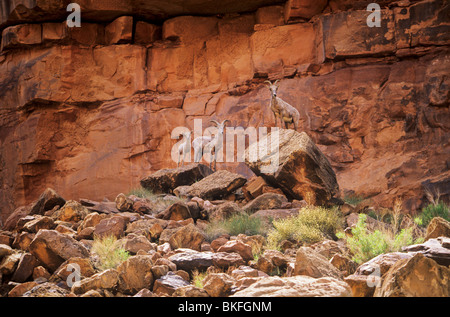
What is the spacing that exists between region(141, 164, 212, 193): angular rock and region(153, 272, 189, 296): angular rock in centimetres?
716

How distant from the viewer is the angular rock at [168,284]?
Result: 4.96m

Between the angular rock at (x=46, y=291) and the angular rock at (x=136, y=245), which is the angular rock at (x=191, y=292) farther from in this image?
the angular rock at (x=136, y=245)

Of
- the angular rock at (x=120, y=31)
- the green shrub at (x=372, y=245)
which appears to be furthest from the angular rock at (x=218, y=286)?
the angular rock at (x=120, y=31)

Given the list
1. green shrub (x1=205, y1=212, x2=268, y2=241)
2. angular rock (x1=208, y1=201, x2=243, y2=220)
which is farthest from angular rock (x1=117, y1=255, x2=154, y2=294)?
angular rock (x1=208, y1=201, x2=243, y2=220)

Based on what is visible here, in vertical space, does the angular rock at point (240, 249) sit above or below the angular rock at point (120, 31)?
below

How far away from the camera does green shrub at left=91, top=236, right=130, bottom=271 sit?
234 inches

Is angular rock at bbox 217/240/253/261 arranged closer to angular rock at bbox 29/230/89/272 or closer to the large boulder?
angular rock at bbox 29/230/89/272

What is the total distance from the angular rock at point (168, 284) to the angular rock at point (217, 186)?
5.52 metres

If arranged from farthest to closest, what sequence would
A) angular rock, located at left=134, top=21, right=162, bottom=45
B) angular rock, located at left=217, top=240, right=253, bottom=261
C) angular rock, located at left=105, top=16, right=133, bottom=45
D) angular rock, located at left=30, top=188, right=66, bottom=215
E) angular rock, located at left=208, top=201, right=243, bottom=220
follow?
1. angular rock, located at left=134, top=21, right=162, bottom=45
2. angular rock, located at left=105, top=16, right=133, bottom=45
3. angular rock, located at left=30, top=188, right=66, bottom=215
4. angular rock, located at left=208, top=201, right=243, bottom=220
5. angular rock, located at left=217, top=240, right=253, bottom=261

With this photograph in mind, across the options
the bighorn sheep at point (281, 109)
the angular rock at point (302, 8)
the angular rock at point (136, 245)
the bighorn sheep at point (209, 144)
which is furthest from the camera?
the angular rock at point (302, 8)

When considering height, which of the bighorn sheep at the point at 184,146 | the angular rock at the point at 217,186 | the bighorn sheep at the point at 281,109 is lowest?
the angular rock at the point at 217,186

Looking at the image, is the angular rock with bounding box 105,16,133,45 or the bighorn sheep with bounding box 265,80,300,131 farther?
the angular rock with bounding box 105,16,133,45

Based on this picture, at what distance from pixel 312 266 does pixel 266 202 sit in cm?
480
